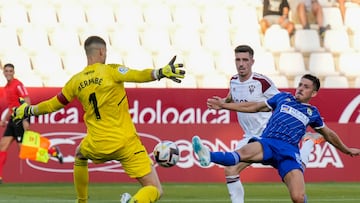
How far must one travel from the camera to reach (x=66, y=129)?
1914cm

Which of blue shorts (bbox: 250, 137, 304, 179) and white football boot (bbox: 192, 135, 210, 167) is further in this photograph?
blue shorts (bbox: 250, 137, 304, 179)

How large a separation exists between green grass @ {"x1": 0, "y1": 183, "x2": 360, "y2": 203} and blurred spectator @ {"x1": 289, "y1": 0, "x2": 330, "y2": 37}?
19.6 ft

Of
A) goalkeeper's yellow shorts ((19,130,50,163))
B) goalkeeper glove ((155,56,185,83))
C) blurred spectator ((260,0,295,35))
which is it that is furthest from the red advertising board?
goalkeeper glove ((155,56,185,83))

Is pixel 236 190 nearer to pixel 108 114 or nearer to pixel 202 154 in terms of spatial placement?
pixel 202 154

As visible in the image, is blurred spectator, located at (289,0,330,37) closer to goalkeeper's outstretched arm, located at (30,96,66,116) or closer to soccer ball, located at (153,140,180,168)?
goalkeeper's outstretched arm, located at (30,96,66,116)

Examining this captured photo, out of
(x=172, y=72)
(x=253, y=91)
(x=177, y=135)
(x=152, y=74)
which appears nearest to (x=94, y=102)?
(x=152, y=74)

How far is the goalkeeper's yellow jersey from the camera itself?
1038 centimetres

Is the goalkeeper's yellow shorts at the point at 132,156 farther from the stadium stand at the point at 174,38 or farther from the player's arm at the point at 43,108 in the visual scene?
the stadium stand at the point at 174,38

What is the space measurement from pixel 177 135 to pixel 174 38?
4.48m

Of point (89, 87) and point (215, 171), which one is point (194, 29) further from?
point (89, 87)

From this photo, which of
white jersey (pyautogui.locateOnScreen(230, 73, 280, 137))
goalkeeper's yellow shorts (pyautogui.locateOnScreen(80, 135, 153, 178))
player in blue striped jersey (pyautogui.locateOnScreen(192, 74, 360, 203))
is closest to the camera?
goalkeeper's yellow shorts (pyautogui.locateOnScreen(80, 135, 153, 178))

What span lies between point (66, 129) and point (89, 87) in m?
8.80

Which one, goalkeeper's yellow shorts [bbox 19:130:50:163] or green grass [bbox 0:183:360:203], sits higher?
goalkeeper's yellow shorts [bbox 19:130:50:163]

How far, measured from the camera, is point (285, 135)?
435 inches
